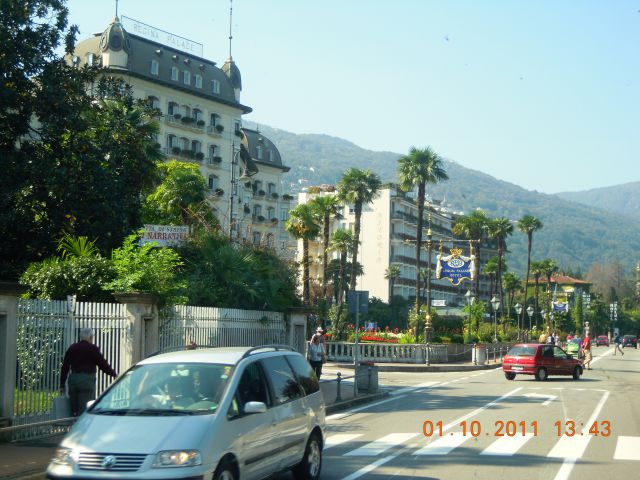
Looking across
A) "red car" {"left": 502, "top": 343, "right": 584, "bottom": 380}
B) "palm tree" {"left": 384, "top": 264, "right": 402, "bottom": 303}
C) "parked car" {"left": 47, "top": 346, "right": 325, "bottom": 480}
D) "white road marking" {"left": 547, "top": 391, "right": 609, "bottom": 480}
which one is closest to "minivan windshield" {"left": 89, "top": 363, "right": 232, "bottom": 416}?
"parked car" {"left": 47, "top": 346, "right": 325, "bottom": 480}

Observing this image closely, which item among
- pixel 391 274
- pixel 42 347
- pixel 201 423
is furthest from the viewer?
pixel 391 274

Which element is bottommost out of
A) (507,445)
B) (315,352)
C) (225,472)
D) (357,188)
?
(507,445)

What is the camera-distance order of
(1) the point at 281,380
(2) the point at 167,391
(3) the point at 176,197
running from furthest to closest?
(3) the point at 176,197
(1) the point at 281,380
(2) the point at 167,391

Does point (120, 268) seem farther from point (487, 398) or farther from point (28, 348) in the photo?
point (487, 398)

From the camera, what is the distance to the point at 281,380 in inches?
393

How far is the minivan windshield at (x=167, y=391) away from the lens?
8.49m

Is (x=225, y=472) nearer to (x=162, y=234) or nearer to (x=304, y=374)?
(x=304, y=374)

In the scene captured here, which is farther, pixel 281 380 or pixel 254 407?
pixel 281 380

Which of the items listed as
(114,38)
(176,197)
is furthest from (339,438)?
(114,38)

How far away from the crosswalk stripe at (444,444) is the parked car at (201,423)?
310 centimetres

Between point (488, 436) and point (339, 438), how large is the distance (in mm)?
2737

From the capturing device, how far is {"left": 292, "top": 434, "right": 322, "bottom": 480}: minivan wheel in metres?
10.3

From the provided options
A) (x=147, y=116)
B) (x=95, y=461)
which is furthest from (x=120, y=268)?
(x=147, y=116)

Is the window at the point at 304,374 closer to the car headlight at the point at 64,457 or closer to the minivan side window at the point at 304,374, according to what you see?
the minivan side window at the point at 304,374
